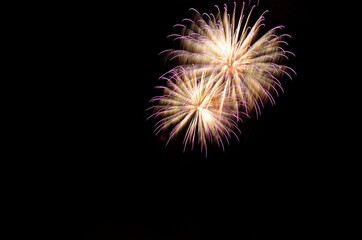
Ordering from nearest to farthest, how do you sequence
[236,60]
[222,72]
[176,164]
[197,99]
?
[236,60], [222,72], [197,99], [176,164]

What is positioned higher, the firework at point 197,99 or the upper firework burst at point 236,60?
the upper firework burst at point 236,60

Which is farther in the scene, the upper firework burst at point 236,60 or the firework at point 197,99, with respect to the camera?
the firework at point 197,99

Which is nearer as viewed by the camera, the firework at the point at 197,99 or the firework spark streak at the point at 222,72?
the firework spark streak at the point at 222,72

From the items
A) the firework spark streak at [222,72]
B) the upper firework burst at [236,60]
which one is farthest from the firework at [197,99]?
the upper firework burst at [236,60]

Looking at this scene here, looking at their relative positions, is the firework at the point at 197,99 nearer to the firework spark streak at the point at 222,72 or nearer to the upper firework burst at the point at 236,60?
the firework spark streak at the point at 222,72

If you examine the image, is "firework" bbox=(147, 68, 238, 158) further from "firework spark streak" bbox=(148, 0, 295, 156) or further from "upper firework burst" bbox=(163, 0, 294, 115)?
"upper firework burst" bbox=(163, 0, 294, 115)

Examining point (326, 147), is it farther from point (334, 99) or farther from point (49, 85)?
point (49, 85)

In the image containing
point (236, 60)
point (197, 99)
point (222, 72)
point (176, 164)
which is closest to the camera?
point (236, 60)

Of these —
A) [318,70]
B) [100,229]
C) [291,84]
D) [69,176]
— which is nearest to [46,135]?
[69,176]

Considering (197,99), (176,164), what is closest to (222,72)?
(197,99)

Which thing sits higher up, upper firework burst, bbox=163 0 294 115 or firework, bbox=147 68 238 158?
upper firework burst, bbox=163 0 294 115

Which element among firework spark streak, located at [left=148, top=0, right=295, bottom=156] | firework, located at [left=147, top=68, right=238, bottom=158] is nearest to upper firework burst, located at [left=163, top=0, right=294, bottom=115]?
firework spark streak, located at [left=148, top=0, right=295, bottom=156]

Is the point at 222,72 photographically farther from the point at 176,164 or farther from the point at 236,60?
the point at 176,164
